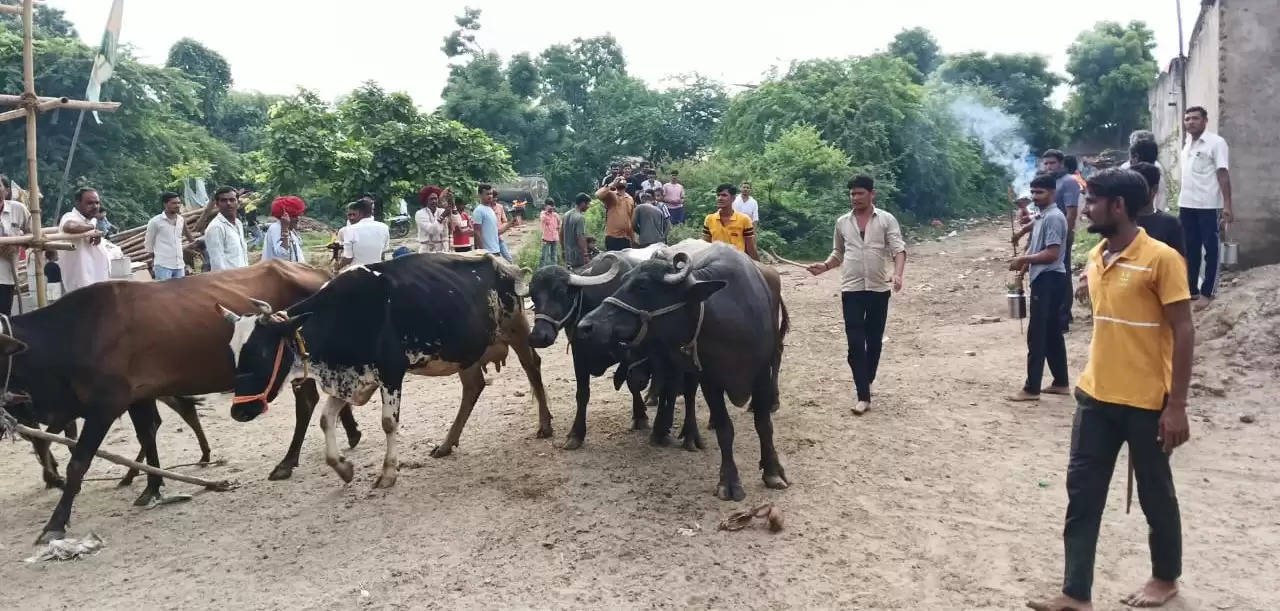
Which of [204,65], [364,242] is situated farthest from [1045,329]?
[204,65]

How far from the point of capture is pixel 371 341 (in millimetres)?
6383

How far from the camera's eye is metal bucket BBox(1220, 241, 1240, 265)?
919 centimetres

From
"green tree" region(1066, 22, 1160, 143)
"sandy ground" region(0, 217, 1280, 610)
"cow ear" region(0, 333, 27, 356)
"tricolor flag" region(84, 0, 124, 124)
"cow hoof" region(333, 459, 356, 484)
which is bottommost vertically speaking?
"sandy ground" region(0, 217, 1280, 610)

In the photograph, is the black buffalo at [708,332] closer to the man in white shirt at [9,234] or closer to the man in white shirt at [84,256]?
the man in white shirt at [84,256]

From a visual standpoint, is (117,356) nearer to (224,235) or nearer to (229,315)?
(229,315)

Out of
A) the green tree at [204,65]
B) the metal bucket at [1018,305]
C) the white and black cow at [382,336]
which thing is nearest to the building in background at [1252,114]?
the metal bucket at [1018,305]

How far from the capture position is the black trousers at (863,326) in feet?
24.9

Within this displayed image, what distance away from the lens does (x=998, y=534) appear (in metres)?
5.01

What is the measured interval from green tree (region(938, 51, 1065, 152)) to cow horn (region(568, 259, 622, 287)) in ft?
111

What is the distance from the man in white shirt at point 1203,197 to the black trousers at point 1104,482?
209 inches

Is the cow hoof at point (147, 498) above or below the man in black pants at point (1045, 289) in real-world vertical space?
below

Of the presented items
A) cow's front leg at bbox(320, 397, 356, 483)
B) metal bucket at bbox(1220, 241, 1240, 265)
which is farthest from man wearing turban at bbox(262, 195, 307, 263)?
metal bucket at bbox(1220, 241, 1240, 265)

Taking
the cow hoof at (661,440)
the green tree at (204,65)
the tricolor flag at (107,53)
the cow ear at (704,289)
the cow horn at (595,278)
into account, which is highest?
the green tree at (204,65)

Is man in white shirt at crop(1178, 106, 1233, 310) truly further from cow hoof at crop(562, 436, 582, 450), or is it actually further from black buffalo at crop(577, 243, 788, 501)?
cow hoof at crop(562, 436, 582, 450)
